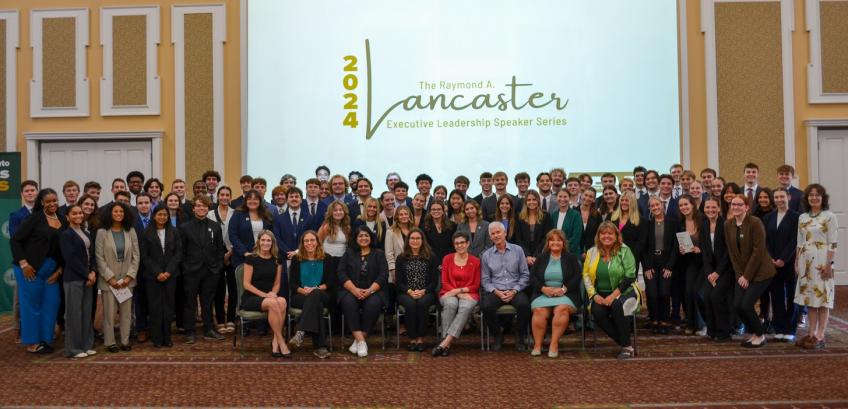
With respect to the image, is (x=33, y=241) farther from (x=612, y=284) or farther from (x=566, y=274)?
(x=612, y=284)

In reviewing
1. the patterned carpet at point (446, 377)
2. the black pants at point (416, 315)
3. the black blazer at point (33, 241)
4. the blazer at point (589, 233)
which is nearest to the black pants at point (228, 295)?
the patterned carpet at point (446, 377)

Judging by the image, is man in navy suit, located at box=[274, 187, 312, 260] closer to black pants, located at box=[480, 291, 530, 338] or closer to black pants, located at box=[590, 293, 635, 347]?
black pants, located at box=[480, 291, 530, 338]

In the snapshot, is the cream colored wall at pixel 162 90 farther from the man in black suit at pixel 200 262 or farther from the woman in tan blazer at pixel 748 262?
the woman in tan blazer at pixel 748 262

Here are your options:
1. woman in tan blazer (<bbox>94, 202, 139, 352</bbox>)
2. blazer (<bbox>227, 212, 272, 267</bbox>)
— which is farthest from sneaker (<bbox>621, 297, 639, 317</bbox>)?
woman in tan blazer (<bbox>94, 202, 139, 352</bbox>)

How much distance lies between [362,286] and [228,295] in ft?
4.91

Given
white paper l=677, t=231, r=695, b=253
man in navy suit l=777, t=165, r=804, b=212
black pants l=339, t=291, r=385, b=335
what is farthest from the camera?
man in navy suit l=777, t=165, r=804, b=212

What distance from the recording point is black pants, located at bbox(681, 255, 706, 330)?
641 cm

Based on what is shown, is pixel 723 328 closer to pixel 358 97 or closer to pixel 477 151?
pixel 477 151

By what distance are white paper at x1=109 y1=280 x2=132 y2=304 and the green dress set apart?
3.18 m

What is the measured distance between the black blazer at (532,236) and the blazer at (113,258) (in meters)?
3.13

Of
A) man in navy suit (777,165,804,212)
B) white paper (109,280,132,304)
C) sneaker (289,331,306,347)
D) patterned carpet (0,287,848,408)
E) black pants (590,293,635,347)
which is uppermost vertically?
man in navy suit (777,165,804,212)

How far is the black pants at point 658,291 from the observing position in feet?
21.4

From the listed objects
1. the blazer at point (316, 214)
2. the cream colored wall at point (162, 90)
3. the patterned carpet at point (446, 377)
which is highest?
the cream colored wall at point (162, 90)

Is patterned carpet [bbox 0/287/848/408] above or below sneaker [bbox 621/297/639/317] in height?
below
